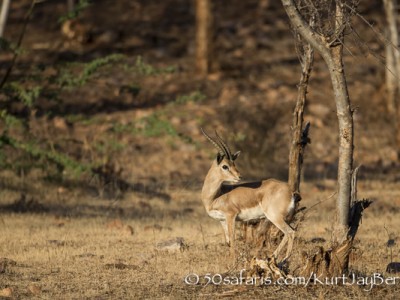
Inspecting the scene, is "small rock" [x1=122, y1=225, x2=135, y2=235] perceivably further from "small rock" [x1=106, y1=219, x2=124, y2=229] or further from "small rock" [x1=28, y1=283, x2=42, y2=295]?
"small rock" [x1=28, y1=283, x2=42, y2=295]

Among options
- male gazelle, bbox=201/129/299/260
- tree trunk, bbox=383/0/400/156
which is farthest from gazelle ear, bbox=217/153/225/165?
tree trunk, bbox=383/0/400/156

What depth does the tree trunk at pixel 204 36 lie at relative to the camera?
80.4 feet

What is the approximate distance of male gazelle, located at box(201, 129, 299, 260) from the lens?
11031 millimetres

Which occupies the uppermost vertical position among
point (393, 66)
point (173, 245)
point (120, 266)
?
point (393, 66)

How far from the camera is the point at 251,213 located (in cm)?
1132

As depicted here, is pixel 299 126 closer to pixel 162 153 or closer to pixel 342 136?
pixel 342 136

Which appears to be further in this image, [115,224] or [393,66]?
[393,66]

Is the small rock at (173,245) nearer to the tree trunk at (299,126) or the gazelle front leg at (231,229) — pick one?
the gazelle front leg at (231,229)

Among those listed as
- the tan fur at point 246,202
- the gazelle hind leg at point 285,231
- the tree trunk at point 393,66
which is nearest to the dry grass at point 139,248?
the gazelle hind leg at point 285,231

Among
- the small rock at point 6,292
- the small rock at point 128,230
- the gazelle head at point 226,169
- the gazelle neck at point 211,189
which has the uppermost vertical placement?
the gazelle head at point 226,169

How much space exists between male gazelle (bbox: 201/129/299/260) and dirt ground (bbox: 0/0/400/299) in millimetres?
422

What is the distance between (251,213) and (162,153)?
10267 mm

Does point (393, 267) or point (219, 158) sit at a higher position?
point (219, 158)

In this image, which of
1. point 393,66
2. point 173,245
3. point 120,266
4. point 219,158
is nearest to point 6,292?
point 120,266
